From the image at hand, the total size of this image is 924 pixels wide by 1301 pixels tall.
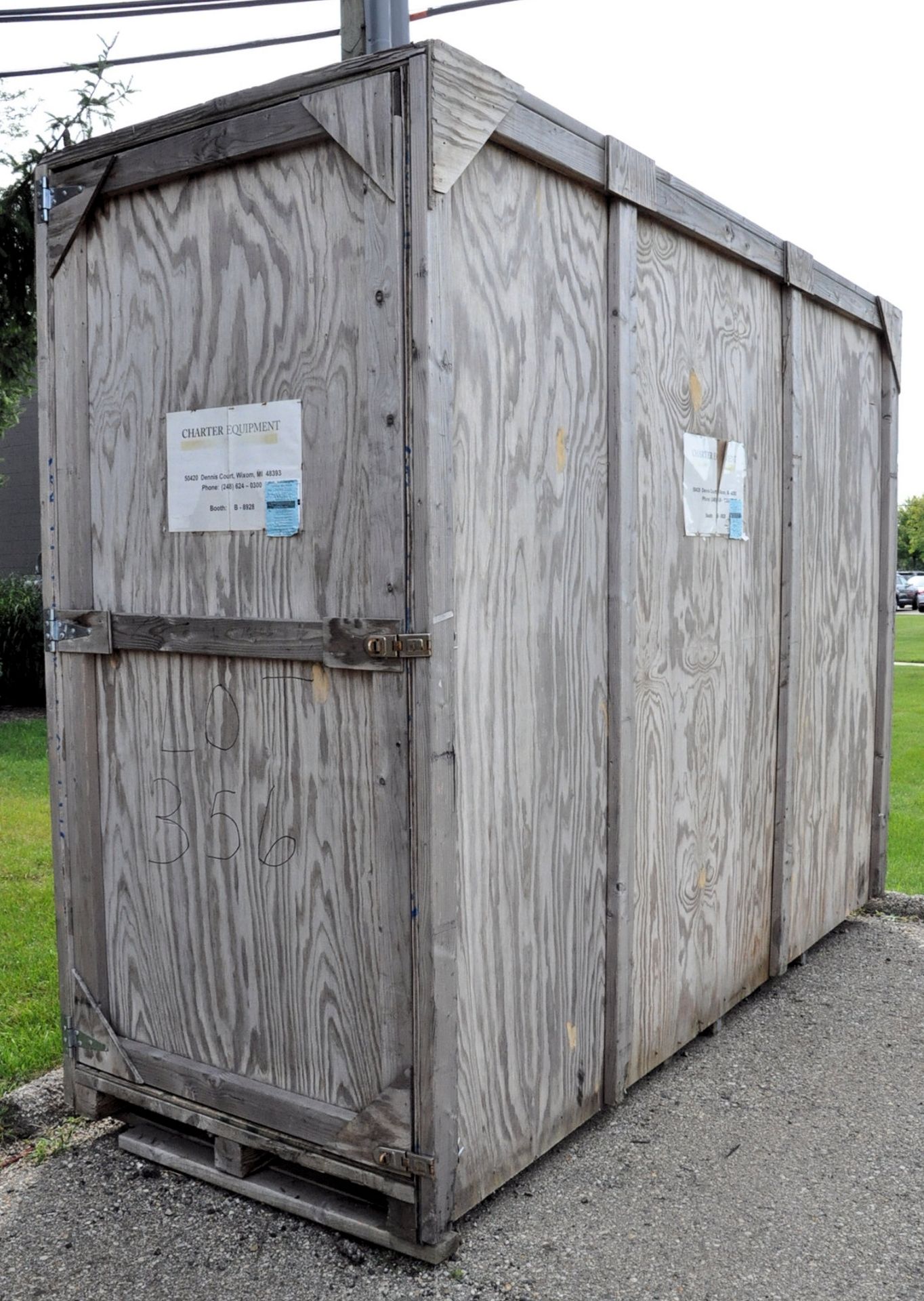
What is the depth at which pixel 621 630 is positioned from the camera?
11.4ft

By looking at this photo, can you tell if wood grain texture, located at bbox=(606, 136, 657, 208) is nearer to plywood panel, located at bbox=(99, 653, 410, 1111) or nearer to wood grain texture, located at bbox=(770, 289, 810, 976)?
wood grain texture, located at bbox=(770, 289, 810, 976)

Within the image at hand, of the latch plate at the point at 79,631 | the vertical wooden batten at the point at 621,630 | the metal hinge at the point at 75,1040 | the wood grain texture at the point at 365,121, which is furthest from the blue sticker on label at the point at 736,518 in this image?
the metal hinge at the point at 75,1040

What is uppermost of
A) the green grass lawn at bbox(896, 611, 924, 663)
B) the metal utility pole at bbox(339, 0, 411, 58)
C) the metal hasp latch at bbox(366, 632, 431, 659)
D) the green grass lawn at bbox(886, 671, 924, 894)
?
the metal utility pole at bbox(339, 0, 411, 58)

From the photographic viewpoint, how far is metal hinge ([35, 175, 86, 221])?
3.33 meters

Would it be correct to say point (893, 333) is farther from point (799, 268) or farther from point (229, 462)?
point (229, 462)

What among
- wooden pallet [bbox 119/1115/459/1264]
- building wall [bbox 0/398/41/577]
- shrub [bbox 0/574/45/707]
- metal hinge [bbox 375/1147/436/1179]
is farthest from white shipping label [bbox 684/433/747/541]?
building wall [bbox 0/398/41/577]

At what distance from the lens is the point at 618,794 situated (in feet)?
11.5

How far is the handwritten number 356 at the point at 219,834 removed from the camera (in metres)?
3.04

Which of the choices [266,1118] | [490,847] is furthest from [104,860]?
[490,847]

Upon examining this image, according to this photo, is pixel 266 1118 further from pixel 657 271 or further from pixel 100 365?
pixel 657 271

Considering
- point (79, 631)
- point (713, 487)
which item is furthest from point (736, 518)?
point (79, 631)

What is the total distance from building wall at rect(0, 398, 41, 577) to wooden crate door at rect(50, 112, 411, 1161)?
19.6m

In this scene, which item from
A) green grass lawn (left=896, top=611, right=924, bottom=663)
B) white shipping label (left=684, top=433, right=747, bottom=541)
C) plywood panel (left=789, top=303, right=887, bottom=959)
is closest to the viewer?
white shipping label (left=684, top=433, right=747, bottom=541)

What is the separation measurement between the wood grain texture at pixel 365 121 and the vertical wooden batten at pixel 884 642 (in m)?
3.72
